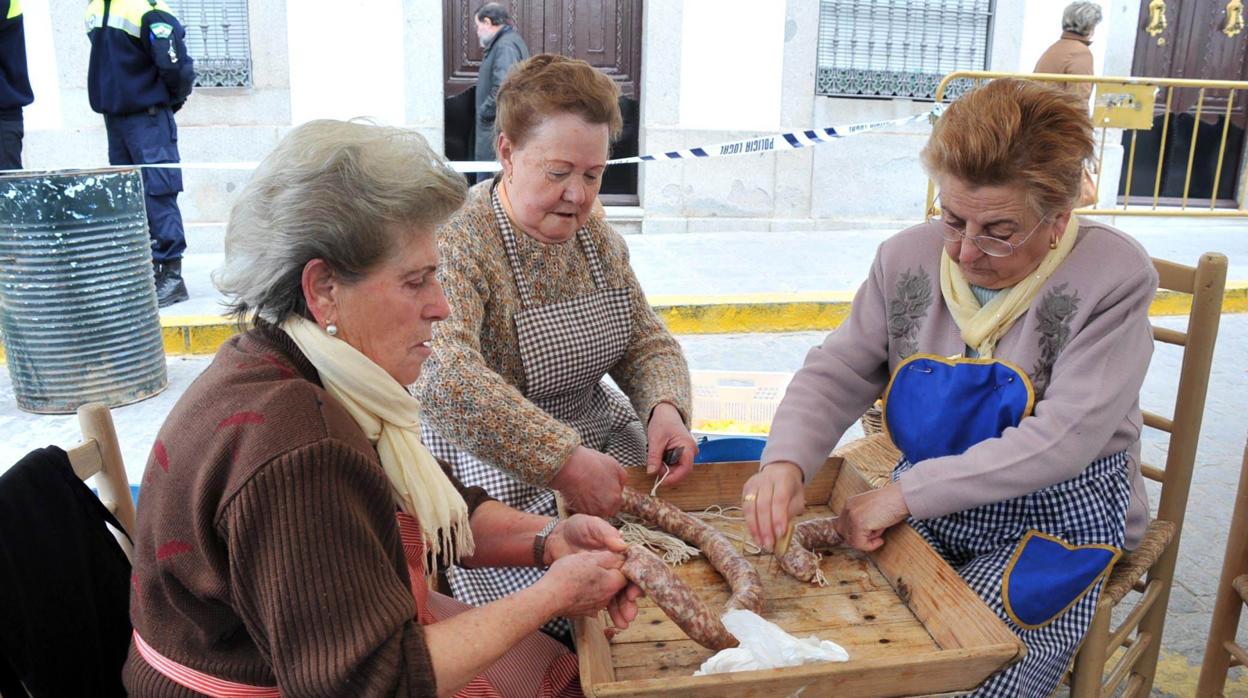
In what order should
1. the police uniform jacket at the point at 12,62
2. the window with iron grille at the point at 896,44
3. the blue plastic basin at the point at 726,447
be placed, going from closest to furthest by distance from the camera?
the blue plastic basin at the point at 726,447
the police uniform jacket at the point at 12,62
the window with iron grille at the point at 896,44

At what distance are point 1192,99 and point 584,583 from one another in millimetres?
11440

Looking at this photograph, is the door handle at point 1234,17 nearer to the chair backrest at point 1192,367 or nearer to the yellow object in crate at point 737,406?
the yellow object in crate at point 737,406

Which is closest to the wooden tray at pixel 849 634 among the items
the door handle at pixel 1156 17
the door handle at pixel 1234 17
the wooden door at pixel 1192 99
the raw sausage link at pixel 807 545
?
the raw sausage link at pixel 807 545

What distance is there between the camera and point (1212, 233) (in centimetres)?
1029

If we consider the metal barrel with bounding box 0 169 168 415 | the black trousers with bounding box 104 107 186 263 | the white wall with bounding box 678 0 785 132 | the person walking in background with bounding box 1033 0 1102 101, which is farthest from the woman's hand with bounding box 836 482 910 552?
the white wall with bounding box 678 0 785 132

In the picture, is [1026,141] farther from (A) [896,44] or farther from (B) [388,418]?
(A) [896,44]

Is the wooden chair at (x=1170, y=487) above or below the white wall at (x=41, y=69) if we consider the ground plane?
below

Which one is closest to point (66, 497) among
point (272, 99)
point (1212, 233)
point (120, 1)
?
point (120, 1)

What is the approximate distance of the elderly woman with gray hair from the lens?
1.40m

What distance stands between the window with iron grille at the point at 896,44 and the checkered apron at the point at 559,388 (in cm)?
737

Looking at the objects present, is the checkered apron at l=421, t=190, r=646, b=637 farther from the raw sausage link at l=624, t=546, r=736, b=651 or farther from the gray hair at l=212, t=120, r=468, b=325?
the gray hair at l=212, t=120, r=468, b=325

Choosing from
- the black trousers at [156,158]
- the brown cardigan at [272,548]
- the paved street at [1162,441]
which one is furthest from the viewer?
the black trousers at [156,158]

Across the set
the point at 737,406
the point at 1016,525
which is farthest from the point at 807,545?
the point at 737,406

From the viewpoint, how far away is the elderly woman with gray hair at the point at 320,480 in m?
1.40
